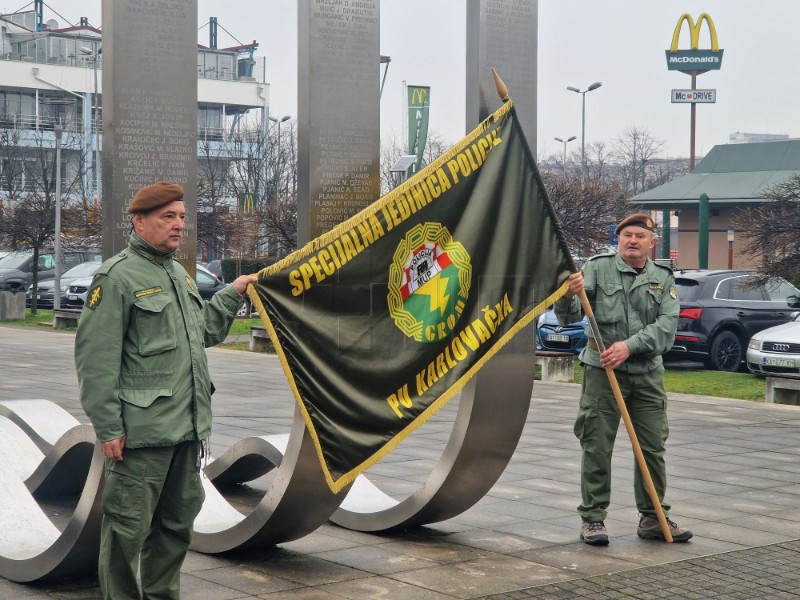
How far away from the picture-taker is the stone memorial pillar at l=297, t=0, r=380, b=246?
7.66 metres

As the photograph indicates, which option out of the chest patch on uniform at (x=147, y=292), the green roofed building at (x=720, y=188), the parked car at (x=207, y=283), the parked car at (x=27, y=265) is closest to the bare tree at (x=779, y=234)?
the parked car at (x=207, y=283)

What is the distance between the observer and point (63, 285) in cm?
3384

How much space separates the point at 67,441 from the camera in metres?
7.63

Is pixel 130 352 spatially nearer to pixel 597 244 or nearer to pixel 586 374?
pixel 586 374

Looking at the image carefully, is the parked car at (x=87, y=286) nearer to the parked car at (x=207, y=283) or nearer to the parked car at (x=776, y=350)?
the parked car at (x=207, y=283)

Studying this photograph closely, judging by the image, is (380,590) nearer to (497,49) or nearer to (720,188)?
(497,49)

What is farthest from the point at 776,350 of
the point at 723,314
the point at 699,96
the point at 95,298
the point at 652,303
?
the point at 699,96

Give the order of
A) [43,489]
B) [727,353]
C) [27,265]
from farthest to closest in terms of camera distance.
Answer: [27,265]
[727,353]
[43,489]

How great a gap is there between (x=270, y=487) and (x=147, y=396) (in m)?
2.06

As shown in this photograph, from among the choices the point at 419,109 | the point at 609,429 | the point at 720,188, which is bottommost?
the point at 609,429

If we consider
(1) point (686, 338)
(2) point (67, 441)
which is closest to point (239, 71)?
(1) point (686, 338)

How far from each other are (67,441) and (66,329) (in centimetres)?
1993

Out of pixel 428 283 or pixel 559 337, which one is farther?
pixel 559 337

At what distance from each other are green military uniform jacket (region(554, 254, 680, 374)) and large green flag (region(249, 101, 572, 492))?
51cm
